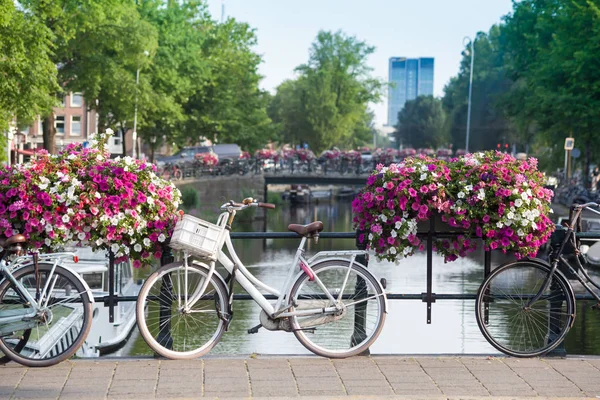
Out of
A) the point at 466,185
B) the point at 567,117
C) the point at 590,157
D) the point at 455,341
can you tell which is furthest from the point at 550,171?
the point at 466,185

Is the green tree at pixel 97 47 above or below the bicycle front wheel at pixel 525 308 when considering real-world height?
above

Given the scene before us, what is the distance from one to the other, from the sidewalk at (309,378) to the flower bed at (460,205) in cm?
74

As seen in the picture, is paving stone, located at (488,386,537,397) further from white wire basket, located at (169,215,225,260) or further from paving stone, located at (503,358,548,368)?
white wire basket, located at (169,215,225,260)

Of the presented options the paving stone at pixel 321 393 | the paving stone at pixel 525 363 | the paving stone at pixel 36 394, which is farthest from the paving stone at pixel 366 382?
the paving stone at pixel 36 394

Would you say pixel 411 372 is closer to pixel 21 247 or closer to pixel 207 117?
pixel 21 247

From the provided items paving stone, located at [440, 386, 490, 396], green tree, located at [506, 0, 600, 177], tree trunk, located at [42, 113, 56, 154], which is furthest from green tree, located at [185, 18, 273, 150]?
paving stone, located at [440, 386, 490, 396]

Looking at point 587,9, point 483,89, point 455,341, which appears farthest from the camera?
point 483,89

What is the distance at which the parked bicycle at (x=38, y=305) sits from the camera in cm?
600

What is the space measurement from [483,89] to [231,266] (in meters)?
70.8

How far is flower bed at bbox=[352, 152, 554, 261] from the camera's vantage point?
253 inches

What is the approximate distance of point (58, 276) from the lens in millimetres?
6117

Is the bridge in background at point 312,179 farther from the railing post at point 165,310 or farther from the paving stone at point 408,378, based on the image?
the paving stone at point 408,378

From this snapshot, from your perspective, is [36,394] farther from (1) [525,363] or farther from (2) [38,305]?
(1) [525,363]

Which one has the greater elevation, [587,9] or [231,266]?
[587,9]
